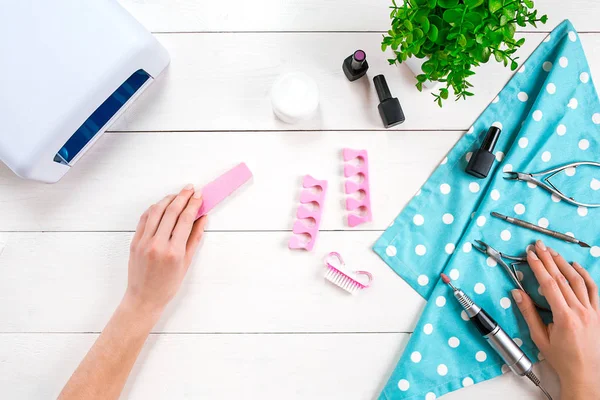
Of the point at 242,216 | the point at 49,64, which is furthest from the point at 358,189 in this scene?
the point at 49,64

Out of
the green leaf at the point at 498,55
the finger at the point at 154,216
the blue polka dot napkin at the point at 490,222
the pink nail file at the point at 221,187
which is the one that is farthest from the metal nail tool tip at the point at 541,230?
the finger at the point at 154,216

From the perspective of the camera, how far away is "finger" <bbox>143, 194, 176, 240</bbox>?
68cm

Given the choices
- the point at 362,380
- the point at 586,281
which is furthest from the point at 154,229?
the point at 586,281

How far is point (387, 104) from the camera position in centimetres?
71

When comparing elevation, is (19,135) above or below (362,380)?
above

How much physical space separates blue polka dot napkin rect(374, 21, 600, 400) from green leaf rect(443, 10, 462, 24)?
238 mm

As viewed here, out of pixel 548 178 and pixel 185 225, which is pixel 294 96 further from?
pixel 548 178

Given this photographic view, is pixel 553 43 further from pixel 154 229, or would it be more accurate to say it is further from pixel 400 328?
pixel 154 229

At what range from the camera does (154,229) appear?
0.69m

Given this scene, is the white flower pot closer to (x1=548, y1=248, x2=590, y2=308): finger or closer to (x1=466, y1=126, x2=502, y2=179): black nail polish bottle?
(x1=466, y1=126, x2=502, y2=179): black nail polish bottle

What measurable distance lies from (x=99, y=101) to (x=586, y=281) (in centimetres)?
78

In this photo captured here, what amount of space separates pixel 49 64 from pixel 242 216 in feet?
1.14

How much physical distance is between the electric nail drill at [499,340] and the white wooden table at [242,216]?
5 centimetres

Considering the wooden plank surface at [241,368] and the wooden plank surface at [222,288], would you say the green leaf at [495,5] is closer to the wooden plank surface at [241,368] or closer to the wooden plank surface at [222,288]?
the wooden plank surface at [222,288]
